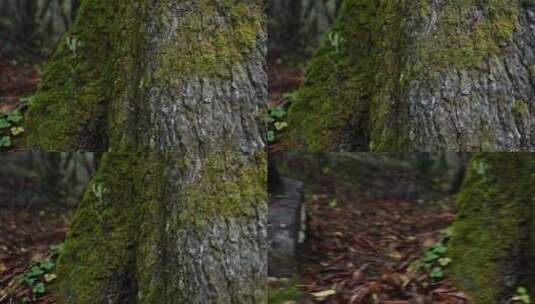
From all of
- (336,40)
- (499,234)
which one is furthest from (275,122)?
(499,234)

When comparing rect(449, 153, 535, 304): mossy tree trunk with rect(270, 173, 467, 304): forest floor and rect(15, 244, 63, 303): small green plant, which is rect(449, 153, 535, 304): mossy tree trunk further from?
rect(15, 244, 63, 303): small green plant

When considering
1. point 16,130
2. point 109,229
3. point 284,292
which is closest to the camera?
Result: point 109,229

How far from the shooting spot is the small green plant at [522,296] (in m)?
3.99

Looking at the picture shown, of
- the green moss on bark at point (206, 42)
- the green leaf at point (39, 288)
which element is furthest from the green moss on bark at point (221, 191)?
the green leaf at point (39, 288)

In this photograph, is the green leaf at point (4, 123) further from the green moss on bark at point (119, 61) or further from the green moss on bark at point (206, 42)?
the green moss on bark at point (206, 42)

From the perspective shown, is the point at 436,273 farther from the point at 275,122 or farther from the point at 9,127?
the point at 9,127

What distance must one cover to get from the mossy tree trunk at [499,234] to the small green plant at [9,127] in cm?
283

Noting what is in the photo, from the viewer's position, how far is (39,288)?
14.3 feet

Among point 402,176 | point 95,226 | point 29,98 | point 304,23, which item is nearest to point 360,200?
point 402,176

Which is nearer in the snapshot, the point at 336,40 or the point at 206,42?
the point at 206,42

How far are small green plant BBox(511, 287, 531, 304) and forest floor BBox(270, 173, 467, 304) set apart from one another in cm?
29

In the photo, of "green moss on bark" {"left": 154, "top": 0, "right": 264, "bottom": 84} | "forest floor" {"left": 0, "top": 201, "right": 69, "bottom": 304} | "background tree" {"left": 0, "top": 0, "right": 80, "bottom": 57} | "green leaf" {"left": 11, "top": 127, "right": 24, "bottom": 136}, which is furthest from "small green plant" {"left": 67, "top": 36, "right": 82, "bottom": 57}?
"forest floor" {"left": 0, "top": 201, "right": 69, "bottom": 304}

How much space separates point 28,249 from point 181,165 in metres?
1.55

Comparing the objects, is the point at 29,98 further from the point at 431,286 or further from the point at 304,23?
the point at 431,286
